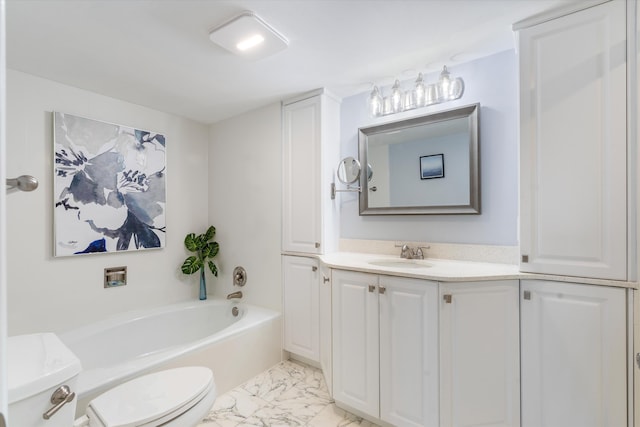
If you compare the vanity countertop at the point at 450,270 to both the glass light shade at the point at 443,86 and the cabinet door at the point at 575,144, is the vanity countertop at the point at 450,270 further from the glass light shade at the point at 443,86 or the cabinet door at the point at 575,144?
the glass light shade at the point at 443,86

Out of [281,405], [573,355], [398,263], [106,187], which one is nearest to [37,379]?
[281,405]

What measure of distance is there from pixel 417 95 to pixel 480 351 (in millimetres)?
1555

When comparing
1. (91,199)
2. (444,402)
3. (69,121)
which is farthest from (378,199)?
(69,121)

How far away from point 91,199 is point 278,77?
169 centimetres

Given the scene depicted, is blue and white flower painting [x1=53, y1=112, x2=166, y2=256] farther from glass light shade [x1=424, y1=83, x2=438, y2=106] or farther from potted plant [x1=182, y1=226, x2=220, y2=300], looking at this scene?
glass light shade [x1=424, y1=83, x2=438, y2=106]

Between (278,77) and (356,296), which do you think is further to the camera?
(278,77)

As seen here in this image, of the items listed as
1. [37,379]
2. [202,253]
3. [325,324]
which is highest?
[202,253]

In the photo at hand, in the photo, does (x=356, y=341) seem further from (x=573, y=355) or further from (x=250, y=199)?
(x=250, y=199)

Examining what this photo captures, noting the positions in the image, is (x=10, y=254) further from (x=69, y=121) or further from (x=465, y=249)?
(x=465, y=249)

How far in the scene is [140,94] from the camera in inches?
91.5

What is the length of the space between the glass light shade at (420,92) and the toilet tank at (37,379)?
223 cm

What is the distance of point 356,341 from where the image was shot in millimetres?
1741

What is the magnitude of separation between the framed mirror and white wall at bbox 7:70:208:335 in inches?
73.2

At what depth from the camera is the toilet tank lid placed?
37.8 inches
